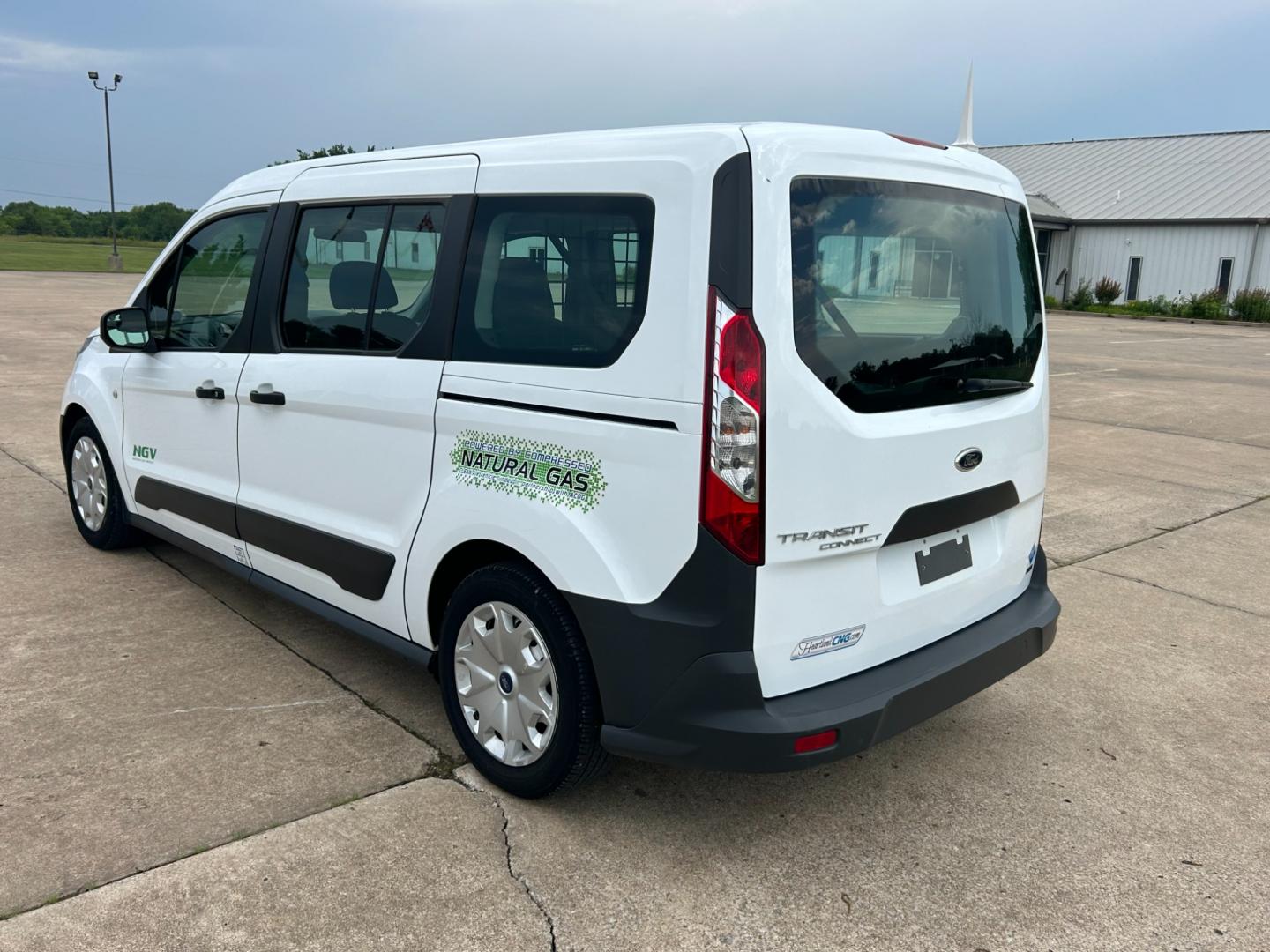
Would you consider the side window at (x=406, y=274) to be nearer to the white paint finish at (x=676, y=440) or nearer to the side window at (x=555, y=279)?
the white paint finish at (x=676, y=440)

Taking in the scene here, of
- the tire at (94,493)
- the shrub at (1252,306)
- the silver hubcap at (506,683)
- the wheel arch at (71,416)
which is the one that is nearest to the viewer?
the silver hubcap at (506,683)

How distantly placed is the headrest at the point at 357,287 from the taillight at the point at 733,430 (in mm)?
1365

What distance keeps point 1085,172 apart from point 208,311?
150 feet

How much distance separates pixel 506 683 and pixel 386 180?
5.70ft

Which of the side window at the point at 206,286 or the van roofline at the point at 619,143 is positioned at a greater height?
the van roofline at the point at 619,143

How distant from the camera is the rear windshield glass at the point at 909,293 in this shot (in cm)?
254

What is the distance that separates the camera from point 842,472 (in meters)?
2.55

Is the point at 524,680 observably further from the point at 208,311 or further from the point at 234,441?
the point at 208,311

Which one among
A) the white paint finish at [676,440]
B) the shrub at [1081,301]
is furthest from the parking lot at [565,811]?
the shrub at [1081,301]

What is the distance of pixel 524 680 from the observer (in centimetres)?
293

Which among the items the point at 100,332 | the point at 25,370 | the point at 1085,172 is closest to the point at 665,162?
the point at 100,332

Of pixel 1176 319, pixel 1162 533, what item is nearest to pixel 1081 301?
pixel 1176 319

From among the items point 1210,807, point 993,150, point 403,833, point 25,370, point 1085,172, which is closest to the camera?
point 403,833

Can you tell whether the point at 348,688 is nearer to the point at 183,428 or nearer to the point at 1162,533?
the point at 183,428
